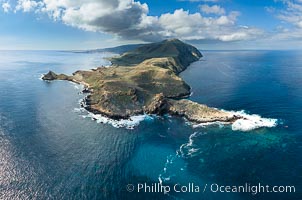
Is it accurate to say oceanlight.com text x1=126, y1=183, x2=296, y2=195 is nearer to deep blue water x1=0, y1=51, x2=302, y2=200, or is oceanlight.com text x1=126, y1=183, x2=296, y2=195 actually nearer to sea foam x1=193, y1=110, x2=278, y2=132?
deep blue water x1=0, y1=51, x2=302, y2=200

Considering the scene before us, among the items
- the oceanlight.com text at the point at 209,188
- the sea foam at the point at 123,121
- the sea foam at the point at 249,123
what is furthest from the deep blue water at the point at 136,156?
the sea foam at the point at 123,121

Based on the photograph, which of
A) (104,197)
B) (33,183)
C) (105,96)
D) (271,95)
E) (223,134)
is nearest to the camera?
(104,197)

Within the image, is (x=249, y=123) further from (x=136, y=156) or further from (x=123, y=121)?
(x=123, y=121)

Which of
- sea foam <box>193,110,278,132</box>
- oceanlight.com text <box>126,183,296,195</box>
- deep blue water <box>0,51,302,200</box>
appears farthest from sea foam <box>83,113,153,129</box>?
oceanlight.com text <box>126,183,296,195</box>

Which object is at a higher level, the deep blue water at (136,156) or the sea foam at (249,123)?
the sea foam at (249,123)

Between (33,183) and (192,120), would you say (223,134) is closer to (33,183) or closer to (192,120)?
(192,120)

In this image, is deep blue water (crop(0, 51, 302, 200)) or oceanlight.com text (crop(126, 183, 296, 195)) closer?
oceanlight.com text (crop(126, 183, 296, 195))

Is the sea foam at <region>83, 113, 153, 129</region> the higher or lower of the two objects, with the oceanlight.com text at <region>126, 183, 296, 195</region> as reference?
higher

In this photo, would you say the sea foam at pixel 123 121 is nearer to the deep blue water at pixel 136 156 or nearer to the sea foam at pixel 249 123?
the deep blue water at pixel 136 156

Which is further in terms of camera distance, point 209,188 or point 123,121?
point 123,121

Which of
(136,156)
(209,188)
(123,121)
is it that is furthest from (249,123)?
(123,121)

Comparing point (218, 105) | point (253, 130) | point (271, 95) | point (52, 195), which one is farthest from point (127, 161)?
point (271, 95)
